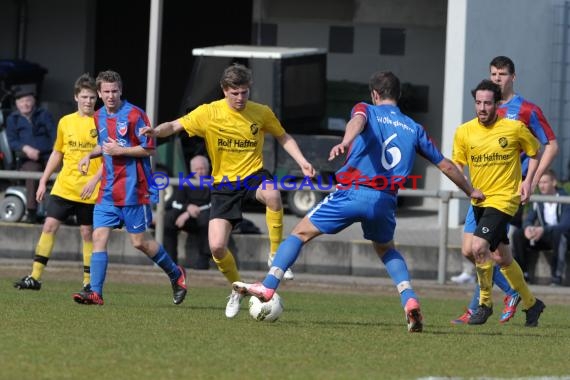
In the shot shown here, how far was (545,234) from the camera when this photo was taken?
1633 centimetres

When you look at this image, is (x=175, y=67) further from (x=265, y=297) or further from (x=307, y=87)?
(x=265, y=297)

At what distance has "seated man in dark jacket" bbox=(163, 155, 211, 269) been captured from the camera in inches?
672

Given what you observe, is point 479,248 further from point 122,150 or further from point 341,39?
point 341,39

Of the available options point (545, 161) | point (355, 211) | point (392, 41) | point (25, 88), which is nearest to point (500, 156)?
point (545, 161)

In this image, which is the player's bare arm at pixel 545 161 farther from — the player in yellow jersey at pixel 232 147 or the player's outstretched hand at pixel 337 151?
the player's outstretched hand at pixel 337 151

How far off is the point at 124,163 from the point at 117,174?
106mm

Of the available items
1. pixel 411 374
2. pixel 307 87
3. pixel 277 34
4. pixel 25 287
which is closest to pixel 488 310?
pixel 411 374

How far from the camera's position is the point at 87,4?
26.8 meters

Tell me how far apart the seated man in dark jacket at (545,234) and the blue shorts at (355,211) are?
649 centimetres

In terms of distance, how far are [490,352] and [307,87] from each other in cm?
1304

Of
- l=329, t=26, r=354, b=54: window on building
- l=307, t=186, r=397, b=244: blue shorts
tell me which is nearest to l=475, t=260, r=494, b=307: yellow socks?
l=307, t=186, r=397, b=244: blue shorts

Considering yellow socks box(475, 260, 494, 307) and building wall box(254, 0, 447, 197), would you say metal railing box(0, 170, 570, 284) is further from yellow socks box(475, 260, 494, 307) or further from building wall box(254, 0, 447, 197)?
building wall box(254, 0, 447, 197)

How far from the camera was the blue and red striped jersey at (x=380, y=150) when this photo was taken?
995 centimetres

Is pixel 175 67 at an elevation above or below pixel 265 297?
above
